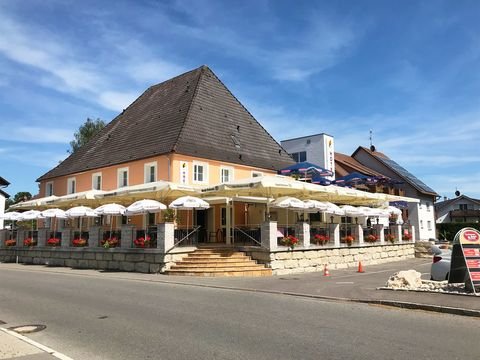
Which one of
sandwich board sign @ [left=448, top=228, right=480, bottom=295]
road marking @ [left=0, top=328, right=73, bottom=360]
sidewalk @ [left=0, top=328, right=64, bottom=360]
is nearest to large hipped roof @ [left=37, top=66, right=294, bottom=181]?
sandwich board sign @ [left=448, top=228, right=480, bottom=295]

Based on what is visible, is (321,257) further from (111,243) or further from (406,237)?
(406,237)

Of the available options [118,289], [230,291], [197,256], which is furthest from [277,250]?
[118,289]

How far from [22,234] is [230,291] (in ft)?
69.6

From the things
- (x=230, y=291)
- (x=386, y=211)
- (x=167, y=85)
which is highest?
(x=167, y=85)

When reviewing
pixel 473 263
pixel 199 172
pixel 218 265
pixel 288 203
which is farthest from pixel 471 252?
pixel 199 172

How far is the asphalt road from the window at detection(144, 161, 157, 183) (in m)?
15.6

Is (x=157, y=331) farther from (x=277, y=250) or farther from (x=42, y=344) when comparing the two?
(x=277, y=250)

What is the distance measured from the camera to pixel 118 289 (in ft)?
47.2

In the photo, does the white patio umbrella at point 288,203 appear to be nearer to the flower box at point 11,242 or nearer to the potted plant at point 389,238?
the potted plant at point 389,238

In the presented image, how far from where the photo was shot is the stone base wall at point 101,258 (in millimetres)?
19850

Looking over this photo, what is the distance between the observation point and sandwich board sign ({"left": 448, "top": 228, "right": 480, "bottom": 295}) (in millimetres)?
12023

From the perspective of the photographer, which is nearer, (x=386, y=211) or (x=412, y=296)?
(x=412, y=296)

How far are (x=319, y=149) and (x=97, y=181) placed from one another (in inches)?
829

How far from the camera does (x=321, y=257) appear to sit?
851 inches
